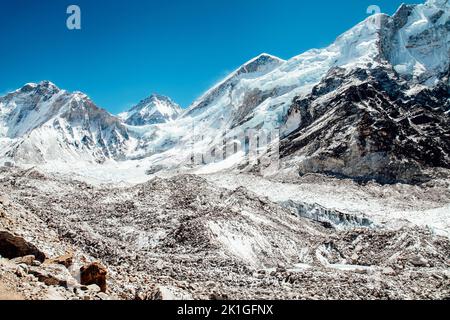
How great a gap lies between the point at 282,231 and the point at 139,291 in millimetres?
18650

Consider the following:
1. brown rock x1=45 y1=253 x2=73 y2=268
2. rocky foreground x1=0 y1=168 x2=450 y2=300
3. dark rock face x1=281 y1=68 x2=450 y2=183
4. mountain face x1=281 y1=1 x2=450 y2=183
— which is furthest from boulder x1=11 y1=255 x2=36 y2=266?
mountain face x1=281 y1=1 x2=450 y2=183

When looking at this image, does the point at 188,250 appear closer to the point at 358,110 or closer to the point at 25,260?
the point at 25,260

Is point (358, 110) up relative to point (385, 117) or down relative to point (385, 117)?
up

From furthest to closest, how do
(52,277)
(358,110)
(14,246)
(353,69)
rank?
(353,69)
(358,110)
(14,246)
(52,277)

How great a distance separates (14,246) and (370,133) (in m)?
64.9

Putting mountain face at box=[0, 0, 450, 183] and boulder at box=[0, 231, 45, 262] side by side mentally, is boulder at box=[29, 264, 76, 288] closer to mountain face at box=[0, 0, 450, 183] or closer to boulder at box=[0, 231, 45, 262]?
boulder at box=[0, 231, 45, 262]

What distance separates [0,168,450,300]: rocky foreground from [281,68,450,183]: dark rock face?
27.4m

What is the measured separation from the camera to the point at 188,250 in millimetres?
27656

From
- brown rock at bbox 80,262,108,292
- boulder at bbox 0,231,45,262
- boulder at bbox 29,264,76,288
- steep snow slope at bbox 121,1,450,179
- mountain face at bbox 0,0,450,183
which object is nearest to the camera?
boulder at bbox 29,264,76,288

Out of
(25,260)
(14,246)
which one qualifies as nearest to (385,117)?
(14,246)

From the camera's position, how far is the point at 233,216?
33.2 metres

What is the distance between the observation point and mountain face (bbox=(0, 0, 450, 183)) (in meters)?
73.3

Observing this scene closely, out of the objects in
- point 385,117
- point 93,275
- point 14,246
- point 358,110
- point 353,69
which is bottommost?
point 93,275

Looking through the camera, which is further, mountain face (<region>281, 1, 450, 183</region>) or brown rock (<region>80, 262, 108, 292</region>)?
mountain face (<region>281, 1, 450, 183</region>)
